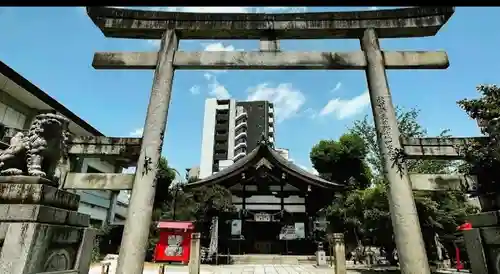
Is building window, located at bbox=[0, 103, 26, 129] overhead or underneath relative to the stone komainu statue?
overhead

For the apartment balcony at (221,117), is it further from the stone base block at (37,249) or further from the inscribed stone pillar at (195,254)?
the stone base block at (37,249)

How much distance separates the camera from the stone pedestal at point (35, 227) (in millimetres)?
3160

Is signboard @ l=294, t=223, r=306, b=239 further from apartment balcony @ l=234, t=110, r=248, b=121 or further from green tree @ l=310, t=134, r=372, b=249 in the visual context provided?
apartment balcony @ l=234, t=110, r=248, b=121

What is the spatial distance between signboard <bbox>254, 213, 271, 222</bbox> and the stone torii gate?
14.3 metres

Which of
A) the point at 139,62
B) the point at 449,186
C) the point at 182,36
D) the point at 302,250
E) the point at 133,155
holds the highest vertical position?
the point at 182,36

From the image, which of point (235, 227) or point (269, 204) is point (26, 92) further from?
point (269, 204)

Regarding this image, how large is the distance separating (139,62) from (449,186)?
22.3ft

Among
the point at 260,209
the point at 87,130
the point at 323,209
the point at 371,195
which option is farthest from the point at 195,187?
the point at 371,195

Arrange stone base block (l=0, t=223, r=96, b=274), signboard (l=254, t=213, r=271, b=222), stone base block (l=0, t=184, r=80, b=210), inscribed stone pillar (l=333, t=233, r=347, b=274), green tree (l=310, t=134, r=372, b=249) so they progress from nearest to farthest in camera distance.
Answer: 1. stone base block (l=0, t=223, r=96, b=274)
2. stone base block (l=0, t=184, r=80, b=210)
3. inscribed stone pillar (l=333, t=233, r=347, b=274)
4. signboard (l=254, t=213, r=271, b=222)
5. green tree (l=310, t=134, r=372, b=249)

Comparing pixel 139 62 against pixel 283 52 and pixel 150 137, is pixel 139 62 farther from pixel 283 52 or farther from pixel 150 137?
pixel 283 52

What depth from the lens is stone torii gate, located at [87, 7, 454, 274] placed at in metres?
5.60

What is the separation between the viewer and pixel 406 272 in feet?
15.1

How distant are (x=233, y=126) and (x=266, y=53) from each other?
6181cm

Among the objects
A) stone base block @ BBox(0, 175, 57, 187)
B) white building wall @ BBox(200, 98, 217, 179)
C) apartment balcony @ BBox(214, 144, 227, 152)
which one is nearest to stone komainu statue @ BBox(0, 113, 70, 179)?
stone base block @ BBox(0, 175, 57, 187)
